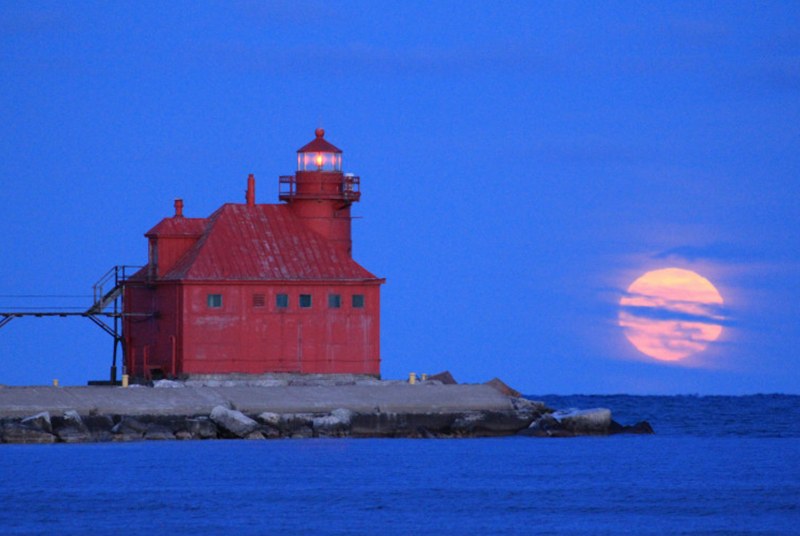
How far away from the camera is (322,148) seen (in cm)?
5472

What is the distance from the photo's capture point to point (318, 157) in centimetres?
5478

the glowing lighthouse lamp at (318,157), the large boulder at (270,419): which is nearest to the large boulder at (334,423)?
the large boulder at (270,419)

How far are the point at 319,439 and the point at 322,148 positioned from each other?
35.3 ft

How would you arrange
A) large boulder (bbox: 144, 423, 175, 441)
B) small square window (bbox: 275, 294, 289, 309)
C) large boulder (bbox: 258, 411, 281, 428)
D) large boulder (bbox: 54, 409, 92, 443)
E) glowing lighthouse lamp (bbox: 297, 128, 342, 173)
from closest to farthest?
large boulder (bbox: 54, 409, 92, 443) → large boulder (bbox: 144, 423, 175, 441) → large boulder (bbox: 258, 411, 281, 428) → small square window (bbox: 275, 294, 289, 309) → glowing lighthouse lamp (bbox: 297, 128, 342, 173)

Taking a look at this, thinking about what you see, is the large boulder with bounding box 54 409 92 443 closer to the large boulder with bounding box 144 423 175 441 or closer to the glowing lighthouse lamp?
the large boulder with bounding box 144 423 175 441

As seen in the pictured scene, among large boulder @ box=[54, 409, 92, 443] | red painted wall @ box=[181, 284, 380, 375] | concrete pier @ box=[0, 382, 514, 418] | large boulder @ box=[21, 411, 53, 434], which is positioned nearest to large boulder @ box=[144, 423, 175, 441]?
concrete pier @ box=[0, 382, 514, 418]

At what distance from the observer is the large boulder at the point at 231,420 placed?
4659 centimetres

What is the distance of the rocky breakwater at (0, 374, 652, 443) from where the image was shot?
150ft

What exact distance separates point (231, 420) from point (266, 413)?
1.19m

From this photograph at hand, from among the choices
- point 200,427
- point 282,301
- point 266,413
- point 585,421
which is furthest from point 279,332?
point 585,421

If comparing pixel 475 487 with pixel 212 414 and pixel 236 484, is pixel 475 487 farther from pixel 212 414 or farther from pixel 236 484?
pixel 212 414

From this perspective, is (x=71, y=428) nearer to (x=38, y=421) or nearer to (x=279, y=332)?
(x=38, y=421)

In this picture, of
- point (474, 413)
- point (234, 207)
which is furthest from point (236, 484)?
point (234, 207)

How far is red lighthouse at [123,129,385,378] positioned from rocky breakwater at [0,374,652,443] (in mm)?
1663
